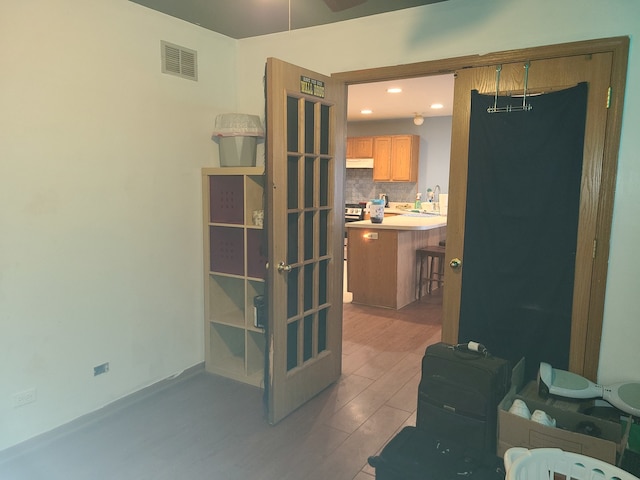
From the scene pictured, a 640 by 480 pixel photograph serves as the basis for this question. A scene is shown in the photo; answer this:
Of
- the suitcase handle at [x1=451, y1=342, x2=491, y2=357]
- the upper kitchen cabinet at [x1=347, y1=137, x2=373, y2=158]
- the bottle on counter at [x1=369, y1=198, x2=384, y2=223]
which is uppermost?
the upper kitchen cabinet at [x1=347, y1=137, x2=373, y2=158]

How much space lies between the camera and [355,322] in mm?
4652

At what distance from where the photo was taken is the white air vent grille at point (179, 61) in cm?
292

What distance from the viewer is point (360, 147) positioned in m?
8.50

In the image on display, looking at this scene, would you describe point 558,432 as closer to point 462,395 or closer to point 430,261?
point 462,395

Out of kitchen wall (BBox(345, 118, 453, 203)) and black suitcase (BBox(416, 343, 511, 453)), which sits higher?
kitchen wall (BBox(345, 118, 453, 203))

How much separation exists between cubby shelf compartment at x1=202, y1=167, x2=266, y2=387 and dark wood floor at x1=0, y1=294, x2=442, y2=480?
187mm

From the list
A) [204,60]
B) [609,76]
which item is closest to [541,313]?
[609,76]

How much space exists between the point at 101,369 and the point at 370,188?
6893 mm

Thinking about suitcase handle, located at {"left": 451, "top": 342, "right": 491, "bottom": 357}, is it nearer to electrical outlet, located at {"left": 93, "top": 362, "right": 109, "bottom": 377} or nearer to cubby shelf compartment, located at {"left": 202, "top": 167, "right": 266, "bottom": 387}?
cubby shelf compartment, located at {"left": 202, "top": 167, "right": 266, "bottom": 387}

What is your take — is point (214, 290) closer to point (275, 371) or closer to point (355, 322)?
point (275, 371)

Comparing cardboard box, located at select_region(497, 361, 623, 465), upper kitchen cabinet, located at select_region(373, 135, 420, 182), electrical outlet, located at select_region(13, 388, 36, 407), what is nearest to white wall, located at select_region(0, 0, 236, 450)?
electrical outlet, located at select_region(13, 388, 36, 407)

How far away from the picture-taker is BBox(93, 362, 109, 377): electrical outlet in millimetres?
2674

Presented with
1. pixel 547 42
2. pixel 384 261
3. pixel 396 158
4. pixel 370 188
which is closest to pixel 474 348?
pixel 547 42

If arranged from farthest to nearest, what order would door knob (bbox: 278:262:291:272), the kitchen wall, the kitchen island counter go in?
1. the kitchen wall
2. the kitchen island counter
3. door knob (bbox: 278:262:291:272)
